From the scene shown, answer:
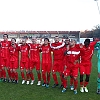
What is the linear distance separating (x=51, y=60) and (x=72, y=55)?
117 cm

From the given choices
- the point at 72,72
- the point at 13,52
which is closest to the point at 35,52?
the point at 13,52

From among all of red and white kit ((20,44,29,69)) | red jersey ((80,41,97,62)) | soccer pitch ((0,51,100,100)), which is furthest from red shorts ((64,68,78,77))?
red and white kit ((20,44,29,69))

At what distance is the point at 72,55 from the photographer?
7.32 m

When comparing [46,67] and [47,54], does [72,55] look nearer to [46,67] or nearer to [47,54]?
[47,54]

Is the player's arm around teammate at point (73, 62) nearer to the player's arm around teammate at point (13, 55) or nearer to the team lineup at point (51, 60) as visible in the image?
the team lineup at point (51, 60)

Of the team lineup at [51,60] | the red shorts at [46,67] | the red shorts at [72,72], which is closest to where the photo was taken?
the red shorts at [72,72]

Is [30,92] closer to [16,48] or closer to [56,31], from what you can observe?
[16,48]

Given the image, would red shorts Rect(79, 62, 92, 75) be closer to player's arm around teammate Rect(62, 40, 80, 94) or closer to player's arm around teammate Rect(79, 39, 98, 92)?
player's arm around teammate Rect(79, 39, 98, 92)

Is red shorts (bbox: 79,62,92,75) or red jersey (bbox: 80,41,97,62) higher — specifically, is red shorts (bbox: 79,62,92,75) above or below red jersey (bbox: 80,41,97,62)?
below

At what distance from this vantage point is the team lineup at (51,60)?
7.29 metres

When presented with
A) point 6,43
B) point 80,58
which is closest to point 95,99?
point 80,58

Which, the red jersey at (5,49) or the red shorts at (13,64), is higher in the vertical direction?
the red jersey at (5,49)

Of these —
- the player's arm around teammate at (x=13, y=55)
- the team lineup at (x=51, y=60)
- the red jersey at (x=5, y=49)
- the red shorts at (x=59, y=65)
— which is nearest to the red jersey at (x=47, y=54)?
the team lineup at (x=51, y=60)

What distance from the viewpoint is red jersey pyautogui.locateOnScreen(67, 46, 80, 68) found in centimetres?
729
